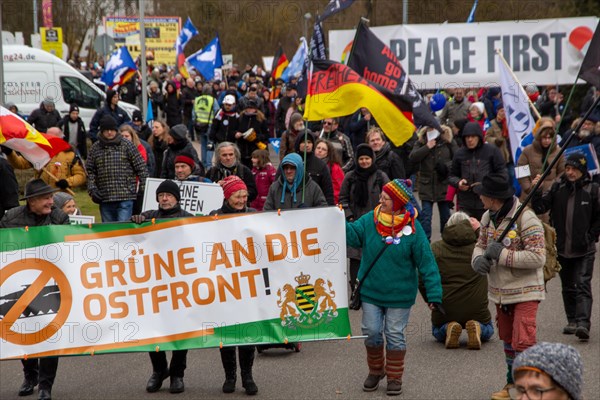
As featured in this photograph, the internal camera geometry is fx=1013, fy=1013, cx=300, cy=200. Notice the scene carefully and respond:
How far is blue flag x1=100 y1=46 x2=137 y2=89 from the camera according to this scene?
2619 centimetres

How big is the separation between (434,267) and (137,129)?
10.4 m

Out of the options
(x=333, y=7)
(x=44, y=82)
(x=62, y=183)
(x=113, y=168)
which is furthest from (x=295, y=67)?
(x=62, y=183)

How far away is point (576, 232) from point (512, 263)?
8.18 ft

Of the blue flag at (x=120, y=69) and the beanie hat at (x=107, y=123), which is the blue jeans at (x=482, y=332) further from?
the blue flag at (x=120, y=69)

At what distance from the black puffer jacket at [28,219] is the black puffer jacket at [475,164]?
5.95 meters

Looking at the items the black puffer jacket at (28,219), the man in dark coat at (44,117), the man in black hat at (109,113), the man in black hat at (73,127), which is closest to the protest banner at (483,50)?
the man in black hat at (109,113)

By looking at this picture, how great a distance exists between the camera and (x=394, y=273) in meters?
7.68

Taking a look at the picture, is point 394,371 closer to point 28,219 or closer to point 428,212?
point 28,219

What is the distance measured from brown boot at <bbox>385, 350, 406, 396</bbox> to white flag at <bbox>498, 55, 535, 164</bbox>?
550cm

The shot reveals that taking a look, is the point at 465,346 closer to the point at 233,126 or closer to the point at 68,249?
the point at 68,249

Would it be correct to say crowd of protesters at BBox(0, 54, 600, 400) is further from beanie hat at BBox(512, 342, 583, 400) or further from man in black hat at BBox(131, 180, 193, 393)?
beanie hat at BBox(512, 342, 583, 400)

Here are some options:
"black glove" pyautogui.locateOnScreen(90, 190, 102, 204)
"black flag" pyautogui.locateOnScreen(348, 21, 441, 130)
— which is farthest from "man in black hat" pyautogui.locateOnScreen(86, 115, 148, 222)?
"black flag" pyautogui.locateOnScreen(348, 21, 441, 130)

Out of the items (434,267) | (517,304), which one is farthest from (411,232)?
(517,304)

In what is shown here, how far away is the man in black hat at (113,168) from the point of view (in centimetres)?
1148
